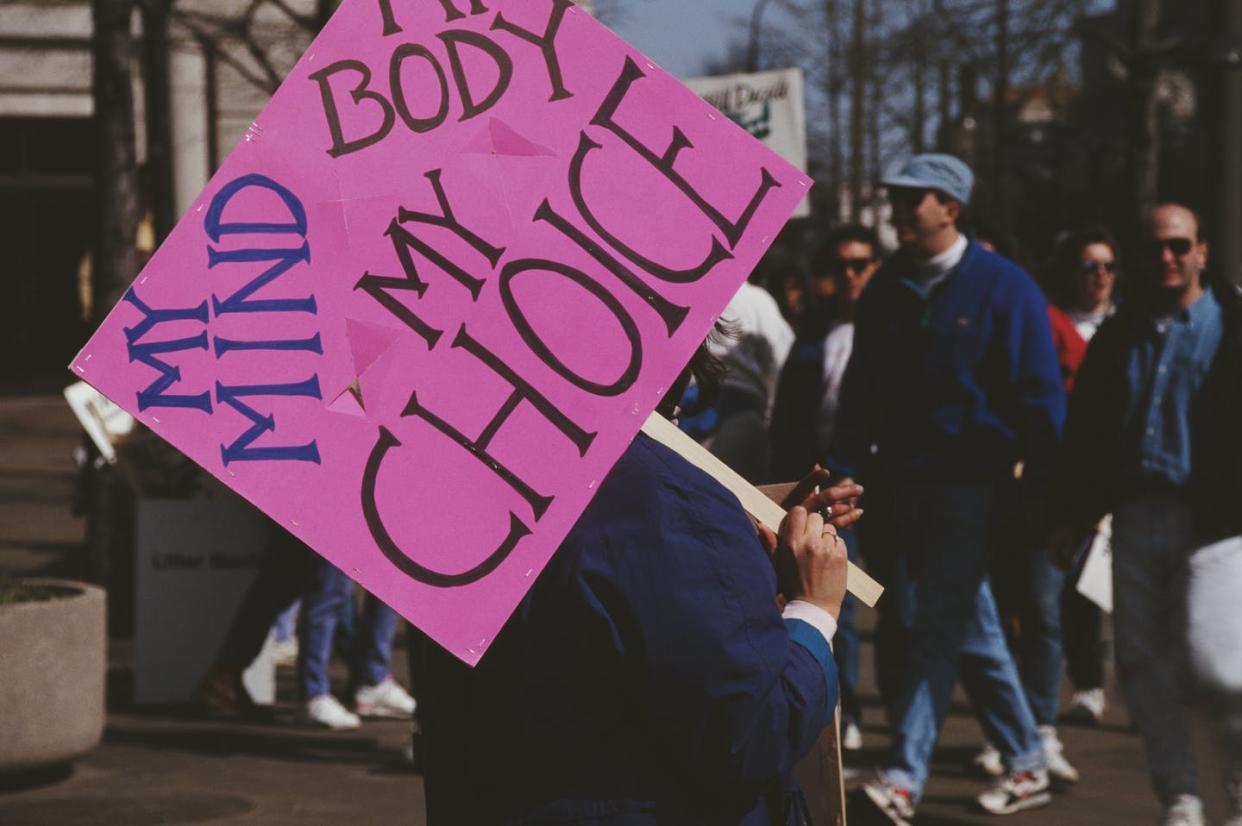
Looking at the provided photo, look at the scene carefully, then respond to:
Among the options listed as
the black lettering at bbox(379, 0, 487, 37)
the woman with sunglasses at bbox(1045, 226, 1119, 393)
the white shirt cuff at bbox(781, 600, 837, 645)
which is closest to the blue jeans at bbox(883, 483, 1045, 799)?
the woman with sunglasses at bbox(1045, 226, 1119, 393)

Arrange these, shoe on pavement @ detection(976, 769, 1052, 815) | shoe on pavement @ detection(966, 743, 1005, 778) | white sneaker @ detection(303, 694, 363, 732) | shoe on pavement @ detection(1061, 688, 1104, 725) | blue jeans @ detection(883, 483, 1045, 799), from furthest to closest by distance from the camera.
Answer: shoe on pavement @ detection(1061, 688, 1104, 725) < white sneaker @ detection(303, 694, 363, 732) < shoe on pavement @ detection(966, 743, 1005, 778) < shoe on pavement @ detection(976, 769, 1052, 815) < blue jeans @ detection(883, 483, 1045, 799)

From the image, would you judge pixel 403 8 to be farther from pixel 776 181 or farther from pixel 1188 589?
pixel 1188 589

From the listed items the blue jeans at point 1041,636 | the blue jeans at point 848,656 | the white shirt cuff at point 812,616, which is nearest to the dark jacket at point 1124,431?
the blue jeans at point 1041,636

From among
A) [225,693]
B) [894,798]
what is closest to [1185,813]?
[894,798]

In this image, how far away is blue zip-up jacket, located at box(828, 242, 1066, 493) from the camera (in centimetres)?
627

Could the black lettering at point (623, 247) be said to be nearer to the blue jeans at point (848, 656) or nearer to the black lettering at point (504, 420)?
the black lettering at point (504, 420)

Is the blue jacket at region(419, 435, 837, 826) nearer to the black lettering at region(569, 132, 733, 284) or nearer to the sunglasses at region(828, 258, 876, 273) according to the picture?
the black lettering at region(569, 132, 733, 284)

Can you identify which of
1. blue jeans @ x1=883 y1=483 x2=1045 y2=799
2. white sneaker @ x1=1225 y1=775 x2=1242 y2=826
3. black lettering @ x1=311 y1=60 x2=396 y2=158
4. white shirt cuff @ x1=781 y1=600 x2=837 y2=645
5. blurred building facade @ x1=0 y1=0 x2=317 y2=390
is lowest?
white sneaker @ x1=1225 y1=775 x2=1242 y2=826

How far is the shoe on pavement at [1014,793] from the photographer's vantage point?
6453 mm

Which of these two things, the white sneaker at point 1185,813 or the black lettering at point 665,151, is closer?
the black lettering at point 665,151

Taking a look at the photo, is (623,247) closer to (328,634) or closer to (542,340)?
(542,340)

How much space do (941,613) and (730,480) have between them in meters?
3.59

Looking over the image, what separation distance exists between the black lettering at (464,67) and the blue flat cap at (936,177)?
3896mm

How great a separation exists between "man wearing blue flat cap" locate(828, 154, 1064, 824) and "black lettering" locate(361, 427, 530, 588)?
149 inches
